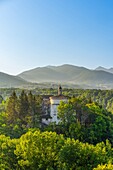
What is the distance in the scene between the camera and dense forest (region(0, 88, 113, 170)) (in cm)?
1338

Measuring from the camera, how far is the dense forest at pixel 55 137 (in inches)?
527

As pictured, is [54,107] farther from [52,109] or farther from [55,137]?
[55,137]

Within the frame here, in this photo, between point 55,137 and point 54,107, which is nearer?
point 55,137

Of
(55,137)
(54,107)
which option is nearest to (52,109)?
(54,107)

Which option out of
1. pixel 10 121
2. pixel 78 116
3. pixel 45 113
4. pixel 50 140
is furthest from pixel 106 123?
pixel 50 140

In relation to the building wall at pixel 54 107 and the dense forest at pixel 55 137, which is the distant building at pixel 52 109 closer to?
the building wall at pixel 54 107

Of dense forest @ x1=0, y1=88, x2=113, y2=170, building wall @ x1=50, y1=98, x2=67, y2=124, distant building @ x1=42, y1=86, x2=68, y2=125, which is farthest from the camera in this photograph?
building wall @ x1=50, y1=98, x2=67, y2=124

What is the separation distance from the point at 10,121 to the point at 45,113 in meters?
2.96

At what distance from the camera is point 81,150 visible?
534 inches

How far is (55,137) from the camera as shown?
1460 centimetres

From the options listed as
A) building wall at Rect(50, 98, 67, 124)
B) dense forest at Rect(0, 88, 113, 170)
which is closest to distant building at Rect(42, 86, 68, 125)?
building wall at Rect(50, 98, 67, 124)

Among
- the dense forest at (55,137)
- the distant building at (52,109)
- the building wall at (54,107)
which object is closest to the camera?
the dense forest at (55,137)

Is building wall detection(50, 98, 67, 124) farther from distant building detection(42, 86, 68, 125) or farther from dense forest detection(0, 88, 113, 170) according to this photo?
dense forest detection(0, 88, 113, 170)

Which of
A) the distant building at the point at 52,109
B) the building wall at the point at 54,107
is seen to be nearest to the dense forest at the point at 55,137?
the distant building at the point at 52,109
